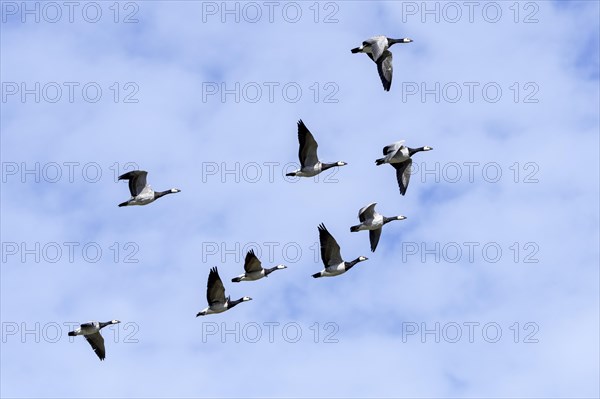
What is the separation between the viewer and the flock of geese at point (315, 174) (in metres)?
91.1

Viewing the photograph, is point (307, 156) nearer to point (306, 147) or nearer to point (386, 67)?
point (306, 147)

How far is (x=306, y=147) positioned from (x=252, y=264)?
199 inches

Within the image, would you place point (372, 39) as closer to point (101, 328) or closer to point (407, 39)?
point (407, 39)

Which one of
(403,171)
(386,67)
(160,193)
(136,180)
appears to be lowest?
(160,193)

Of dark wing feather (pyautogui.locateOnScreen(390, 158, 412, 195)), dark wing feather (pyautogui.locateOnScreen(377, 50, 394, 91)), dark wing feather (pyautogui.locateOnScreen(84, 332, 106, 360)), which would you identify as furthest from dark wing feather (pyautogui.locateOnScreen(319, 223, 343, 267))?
dark wing feather (pyautogui.locateOnScreen(84, 332, 106, 360))

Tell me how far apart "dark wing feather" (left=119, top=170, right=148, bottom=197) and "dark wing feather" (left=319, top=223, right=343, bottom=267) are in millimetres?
7105

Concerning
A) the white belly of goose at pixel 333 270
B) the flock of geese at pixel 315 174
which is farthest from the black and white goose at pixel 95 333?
the white belly of goose at pixel 333 270

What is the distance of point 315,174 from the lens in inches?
3617

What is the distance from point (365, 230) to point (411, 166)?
318cm

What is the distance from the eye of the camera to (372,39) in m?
91.6

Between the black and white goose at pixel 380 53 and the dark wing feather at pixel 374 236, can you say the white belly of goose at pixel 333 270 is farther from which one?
the black and white goose at pixel 380 53

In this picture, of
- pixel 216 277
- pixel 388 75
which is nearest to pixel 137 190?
pixel 216 277

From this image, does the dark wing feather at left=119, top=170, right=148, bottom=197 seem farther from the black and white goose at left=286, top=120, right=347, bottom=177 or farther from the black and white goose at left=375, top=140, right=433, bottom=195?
the black and white goose at left=375, top=140, right=433, bottom=195

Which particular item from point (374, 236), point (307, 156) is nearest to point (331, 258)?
point (374, 236)
